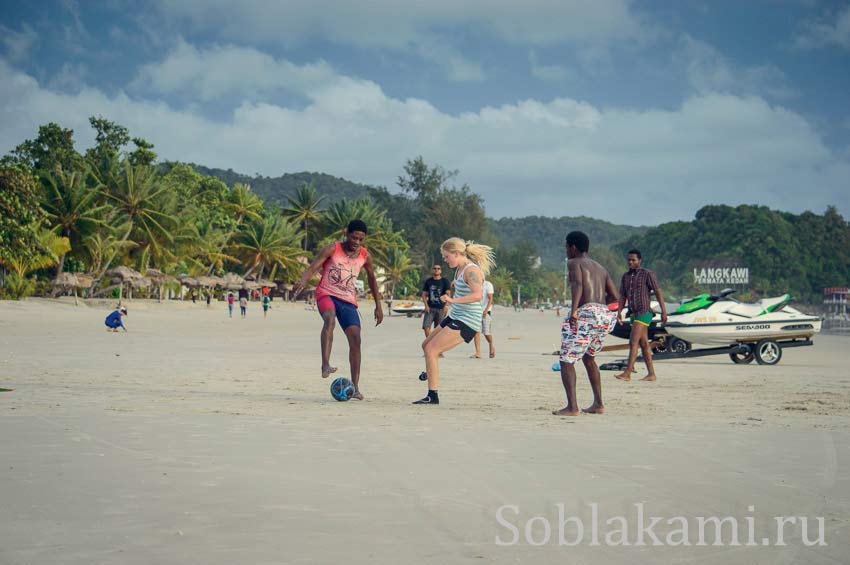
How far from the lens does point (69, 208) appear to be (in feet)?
158

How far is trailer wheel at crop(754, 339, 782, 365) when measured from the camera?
17.0 metres

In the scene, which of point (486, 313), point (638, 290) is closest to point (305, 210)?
point (486, 313)

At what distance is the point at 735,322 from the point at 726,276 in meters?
133

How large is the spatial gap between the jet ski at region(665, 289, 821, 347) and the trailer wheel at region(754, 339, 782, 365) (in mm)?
249

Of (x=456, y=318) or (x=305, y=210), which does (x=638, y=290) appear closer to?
(x=456, y=318)

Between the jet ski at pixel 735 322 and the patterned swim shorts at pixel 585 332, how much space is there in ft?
28.6

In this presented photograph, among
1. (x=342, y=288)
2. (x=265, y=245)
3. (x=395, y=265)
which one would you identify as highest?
(x=265, y=245)

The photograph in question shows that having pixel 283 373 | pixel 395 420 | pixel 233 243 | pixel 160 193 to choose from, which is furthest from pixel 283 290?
pixel 395 420

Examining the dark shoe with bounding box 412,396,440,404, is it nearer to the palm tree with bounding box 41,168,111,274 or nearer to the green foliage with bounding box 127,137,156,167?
the palm tree with bounding box 41,168,111,274

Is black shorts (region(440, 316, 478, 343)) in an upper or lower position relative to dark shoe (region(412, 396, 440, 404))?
upper

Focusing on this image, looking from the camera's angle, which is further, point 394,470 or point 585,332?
point 585,332

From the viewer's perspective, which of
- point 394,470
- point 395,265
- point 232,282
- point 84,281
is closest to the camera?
point 394,470

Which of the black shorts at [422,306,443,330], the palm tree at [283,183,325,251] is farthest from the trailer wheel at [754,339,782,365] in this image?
the palm tree at [283,183,325,251]

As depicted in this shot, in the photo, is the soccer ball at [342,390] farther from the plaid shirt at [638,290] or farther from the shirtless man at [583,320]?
the plaid shirt at [638,290]
